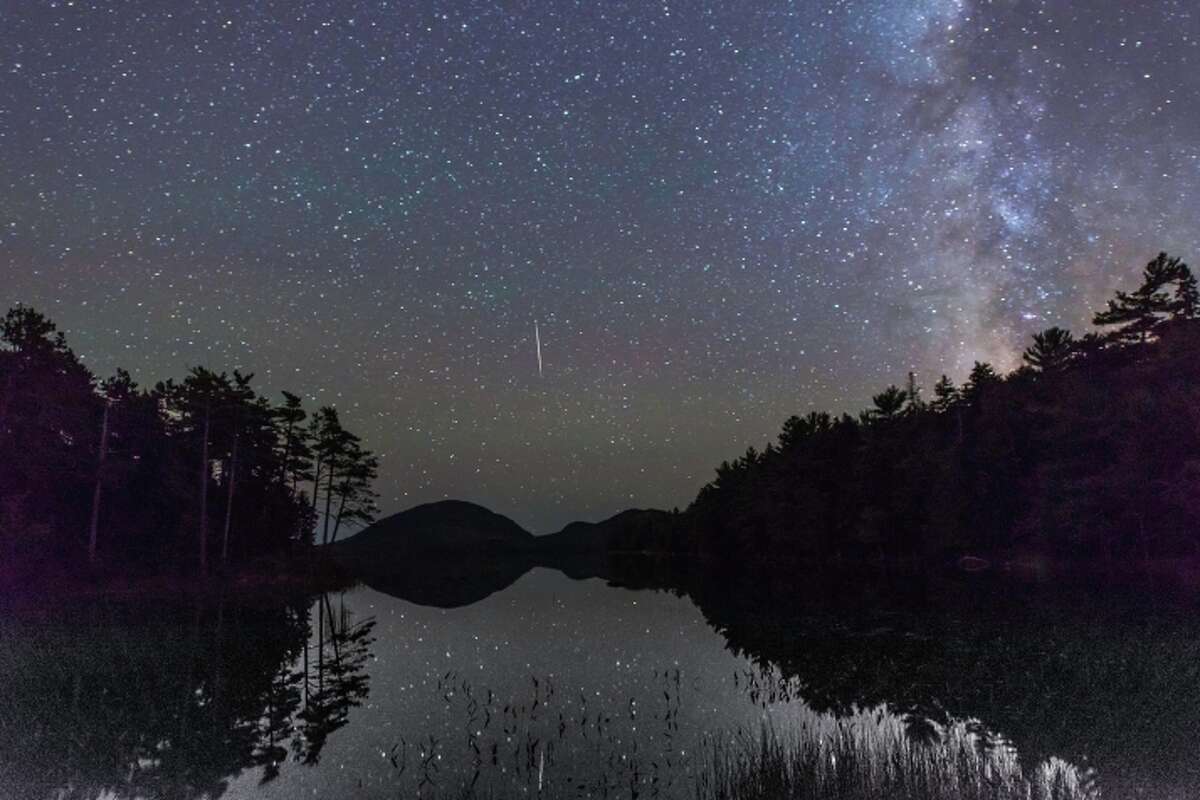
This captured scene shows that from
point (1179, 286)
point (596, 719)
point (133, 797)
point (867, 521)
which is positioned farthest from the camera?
→ point (867, 521)

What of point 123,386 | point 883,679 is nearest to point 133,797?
point 883,679

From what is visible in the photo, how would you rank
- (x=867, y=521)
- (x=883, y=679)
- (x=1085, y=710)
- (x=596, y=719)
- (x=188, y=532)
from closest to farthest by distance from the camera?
(x=1085, y=710) → (x=596, y=719) → (x=883, y=679) → (x=188, y=532) → (x=867, y=521)

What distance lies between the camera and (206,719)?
16.5 meters

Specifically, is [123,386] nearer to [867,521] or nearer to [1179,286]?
[867,521]

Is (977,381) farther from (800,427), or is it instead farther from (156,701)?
(156,701)

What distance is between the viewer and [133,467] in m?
48.8

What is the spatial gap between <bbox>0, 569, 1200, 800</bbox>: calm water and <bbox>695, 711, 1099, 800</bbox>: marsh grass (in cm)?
21

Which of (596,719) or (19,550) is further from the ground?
(19,550)

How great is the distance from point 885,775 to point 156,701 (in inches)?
666

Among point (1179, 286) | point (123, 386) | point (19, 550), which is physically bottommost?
point (19, 550)

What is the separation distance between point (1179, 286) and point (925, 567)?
33654mm

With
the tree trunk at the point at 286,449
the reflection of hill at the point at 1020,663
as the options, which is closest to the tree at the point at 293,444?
the tree trunk at the point at 286,449

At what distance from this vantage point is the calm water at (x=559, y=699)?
1234 cm

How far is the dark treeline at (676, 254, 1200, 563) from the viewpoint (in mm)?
54469
